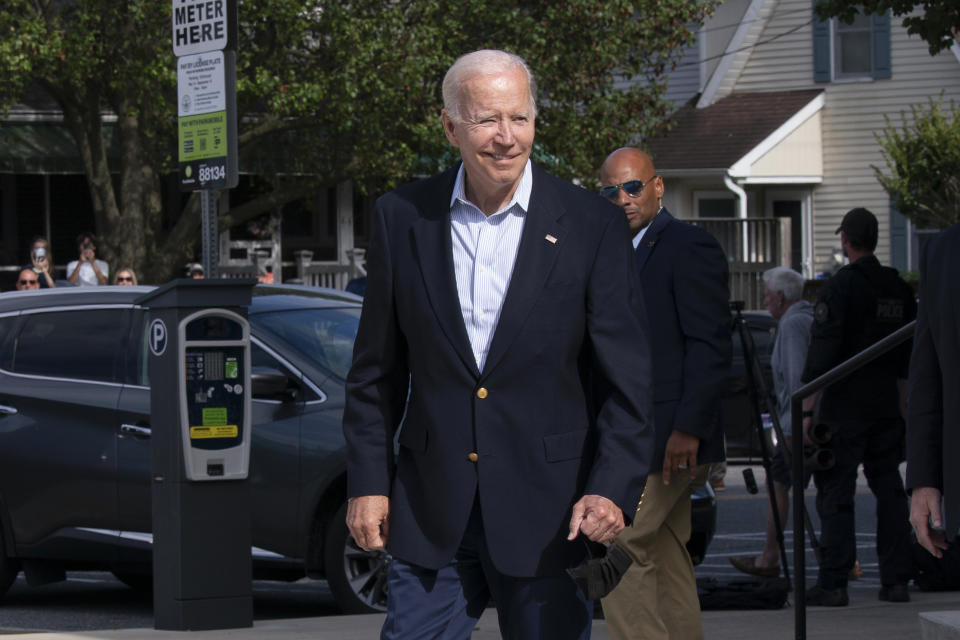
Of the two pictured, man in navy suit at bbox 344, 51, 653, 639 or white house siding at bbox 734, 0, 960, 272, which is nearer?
man in navy suit at bbox 344, 51, 653, 639

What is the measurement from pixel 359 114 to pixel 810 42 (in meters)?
12.4

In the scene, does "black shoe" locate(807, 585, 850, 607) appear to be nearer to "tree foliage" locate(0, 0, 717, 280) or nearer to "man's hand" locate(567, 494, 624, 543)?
"man's hand" locate(567, 494, 624, 543)

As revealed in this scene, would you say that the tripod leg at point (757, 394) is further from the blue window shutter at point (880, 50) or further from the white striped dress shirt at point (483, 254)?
the blue window shutter at point (880, 50)

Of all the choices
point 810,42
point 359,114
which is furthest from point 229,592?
point 810,42

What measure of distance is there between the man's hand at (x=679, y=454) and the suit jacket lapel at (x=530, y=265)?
1.75 metres

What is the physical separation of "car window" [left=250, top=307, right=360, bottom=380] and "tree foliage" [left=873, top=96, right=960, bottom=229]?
19062mm

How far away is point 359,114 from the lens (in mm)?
20797

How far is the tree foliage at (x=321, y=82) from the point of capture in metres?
19.6

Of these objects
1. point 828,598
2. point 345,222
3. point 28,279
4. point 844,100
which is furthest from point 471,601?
point 844,100

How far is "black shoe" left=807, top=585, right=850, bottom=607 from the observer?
816 cm

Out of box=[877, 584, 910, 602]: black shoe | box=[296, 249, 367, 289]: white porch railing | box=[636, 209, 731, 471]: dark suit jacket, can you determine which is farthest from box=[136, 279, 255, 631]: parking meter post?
box=[296, 249, 367, 289]: white porch railing

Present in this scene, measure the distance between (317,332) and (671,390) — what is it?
128 inches

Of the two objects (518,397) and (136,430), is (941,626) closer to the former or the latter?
(518,397)

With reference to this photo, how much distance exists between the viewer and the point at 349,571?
796 centimetres
